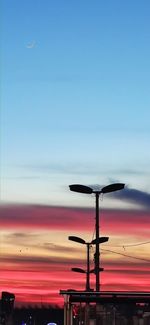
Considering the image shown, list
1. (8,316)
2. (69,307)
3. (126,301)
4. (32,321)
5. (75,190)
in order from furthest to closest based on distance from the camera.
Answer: (32,321) < (8,316) < (75,190) < (69,307) < (126,301)

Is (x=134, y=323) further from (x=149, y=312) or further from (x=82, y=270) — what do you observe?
(x=82, y=270)

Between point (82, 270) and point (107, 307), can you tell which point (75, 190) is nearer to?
point (107, 307)

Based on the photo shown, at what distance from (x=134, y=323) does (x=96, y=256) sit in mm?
15342

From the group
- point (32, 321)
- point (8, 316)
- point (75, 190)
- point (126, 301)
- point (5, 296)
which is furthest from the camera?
point (32, 321)

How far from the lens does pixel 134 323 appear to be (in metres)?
22.0

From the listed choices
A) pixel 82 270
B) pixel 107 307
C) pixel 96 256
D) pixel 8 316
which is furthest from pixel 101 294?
pixel 82 270

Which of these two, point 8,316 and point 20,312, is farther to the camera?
point 20,312

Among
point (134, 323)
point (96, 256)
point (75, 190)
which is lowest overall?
point (134, 323)

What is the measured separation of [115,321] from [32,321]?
11995 centimetres

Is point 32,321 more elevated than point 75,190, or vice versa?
point 32,321

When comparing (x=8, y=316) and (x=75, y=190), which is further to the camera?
(x=8, y=316)

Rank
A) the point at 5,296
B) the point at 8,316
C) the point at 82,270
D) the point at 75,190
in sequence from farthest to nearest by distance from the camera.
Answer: the point at 82,270, the point at 8,316, the point at 5,296, the point at 75,190

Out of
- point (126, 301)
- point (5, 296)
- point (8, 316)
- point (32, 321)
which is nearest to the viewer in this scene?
point (126, 301)

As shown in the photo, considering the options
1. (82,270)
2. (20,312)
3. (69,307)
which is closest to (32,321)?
(20,312)
